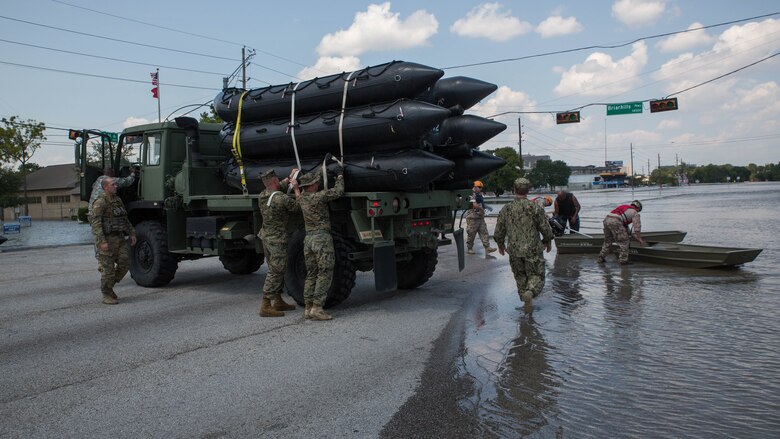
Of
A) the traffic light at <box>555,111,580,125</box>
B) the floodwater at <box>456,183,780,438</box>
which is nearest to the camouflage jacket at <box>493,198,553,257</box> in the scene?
the floodwater at <box>456,183,780,438</box>

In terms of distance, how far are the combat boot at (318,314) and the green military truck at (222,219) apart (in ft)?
1.59

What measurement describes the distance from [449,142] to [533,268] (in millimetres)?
2117

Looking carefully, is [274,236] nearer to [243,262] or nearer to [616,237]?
[243,262]

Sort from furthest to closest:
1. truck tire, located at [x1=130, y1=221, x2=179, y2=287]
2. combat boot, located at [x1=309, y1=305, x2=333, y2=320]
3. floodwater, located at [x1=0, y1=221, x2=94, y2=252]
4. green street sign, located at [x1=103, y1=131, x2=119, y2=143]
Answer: floodwater, located at [x1=0, y1=221, x2=94, y2=252], green street sign, located at [x1=103, y1=131, x2=119, y2=143], truck tire, located at [x1=130, y1=221, x2=179, y2=287], combat boot, located at [x1=309, y1=305, x2=333, y2=320]

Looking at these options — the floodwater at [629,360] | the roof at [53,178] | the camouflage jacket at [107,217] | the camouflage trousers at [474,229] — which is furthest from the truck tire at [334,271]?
the roof at [53,178]

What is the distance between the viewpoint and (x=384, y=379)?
15.3 ft

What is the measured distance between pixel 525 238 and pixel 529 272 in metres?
0.43

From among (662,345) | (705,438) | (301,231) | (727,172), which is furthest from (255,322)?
(727,172)

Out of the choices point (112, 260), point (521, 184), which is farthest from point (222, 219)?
point (521, 184)

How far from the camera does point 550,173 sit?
109250mm

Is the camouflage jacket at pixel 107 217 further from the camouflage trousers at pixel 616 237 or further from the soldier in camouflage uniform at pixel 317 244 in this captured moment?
the camouflage trousers at pixel 616 237

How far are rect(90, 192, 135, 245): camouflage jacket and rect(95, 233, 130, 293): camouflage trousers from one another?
4.5 inches

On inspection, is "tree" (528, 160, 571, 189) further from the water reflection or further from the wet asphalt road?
the water reflection

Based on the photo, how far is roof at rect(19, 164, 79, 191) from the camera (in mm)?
66431
